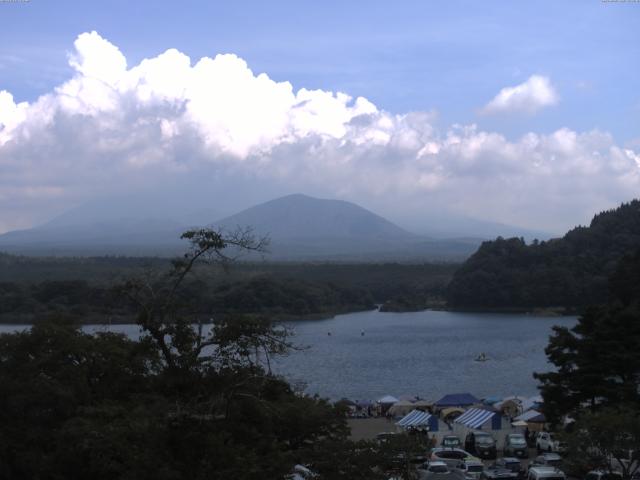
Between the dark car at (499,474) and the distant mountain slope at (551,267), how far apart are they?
107 feet

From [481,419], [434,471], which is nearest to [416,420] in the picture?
[481,419]

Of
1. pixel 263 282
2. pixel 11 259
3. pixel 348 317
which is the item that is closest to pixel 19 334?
pixel 263 282

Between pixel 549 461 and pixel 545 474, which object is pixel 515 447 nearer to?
pixel 549 461

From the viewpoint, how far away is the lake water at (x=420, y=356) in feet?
67.1

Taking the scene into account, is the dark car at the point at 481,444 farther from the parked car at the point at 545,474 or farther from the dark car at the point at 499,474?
the parked car at the point at 545,474

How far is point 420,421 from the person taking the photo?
501 inches

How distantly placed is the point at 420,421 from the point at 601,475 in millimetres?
4968

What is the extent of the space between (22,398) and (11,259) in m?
59.5

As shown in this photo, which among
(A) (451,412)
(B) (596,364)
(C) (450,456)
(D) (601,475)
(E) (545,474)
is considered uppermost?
(B) (596,364)

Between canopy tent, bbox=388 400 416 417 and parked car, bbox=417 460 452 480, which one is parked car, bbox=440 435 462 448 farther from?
canopy tent, bbox=388 400 416 417

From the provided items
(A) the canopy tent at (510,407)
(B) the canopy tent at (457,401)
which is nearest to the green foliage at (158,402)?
(A) the canopy tent at (510,407)

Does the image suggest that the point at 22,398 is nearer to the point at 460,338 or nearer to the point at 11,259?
the point at 460,338

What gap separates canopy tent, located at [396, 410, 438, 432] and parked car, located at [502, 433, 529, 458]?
4.53 feet

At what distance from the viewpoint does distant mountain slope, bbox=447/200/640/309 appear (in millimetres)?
41625
